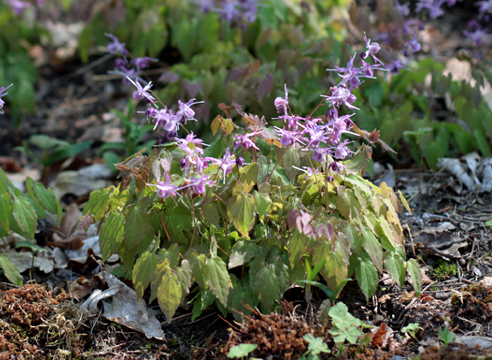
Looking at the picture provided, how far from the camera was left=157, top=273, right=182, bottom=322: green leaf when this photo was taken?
163cm

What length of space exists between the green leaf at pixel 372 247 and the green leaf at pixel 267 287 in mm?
343

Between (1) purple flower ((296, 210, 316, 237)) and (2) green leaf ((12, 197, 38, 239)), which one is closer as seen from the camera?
(1) purple flower ((296, 210, 316, 237))

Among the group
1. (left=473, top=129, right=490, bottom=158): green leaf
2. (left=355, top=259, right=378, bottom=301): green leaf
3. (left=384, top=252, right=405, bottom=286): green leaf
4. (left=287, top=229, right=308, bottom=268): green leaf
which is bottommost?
(left=355, top=259, right=378, bottom=301): green leaf

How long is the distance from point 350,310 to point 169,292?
29.7 inches

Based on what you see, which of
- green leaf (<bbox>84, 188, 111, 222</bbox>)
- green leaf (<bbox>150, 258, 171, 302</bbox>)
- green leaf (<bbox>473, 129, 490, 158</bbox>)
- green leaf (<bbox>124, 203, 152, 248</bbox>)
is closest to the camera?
green leaf (<bbox>150, 258, 171, 302</bbox>)

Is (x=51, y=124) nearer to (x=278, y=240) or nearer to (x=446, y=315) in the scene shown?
(x=278, y=240)

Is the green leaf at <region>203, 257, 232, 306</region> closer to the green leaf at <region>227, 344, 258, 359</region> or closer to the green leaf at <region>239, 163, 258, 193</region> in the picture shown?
the green leaf at <region>227, 344, 258, 359</region>

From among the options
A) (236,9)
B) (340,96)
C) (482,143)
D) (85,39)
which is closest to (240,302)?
(340,96)

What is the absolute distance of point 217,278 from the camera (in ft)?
5.47

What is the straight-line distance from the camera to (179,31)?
3.78 m

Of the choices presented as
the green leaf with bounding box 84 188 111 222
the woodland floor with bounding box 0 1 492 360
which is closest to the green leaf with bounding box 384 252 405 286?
the woodland floor with bounding box 0 1 492 360

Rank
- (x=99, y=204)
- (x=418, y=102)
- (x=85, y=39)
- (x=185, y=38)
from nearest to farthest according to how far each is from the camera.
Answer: (x=99, y=204), (x=418, y=102), (x=185, y=38), (x=85, y=39)

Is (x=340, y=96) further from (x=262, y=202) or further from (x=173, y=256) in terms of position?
(x=173, y=256)

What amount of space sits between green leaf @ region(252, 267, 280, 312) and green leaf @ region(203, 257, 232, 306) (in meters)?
0.11
